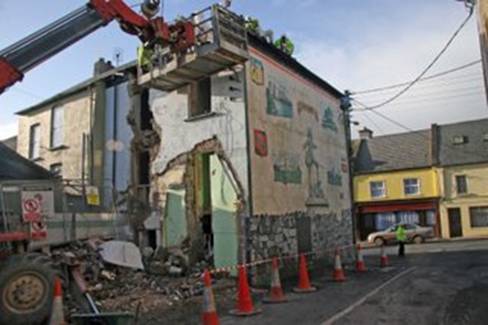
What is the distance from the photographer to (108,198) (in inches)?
704

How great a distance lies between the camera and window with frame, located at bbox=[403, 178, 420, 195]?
41250 mm

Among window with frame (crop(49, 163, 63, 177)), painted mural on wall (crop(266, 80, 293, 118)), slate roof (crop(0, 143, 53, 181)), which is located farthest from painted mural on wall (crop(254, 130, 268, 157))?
window with frame (crop(49, 163, 63, 177))

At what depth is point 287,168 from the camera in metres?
17.6

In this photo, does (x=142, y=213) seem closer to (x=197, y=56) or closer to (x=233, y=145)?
(x=233, y=145)

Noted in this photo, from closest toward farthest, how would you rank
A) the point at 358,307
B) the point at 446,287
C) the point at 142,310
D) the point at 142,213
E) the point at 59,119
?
Answer: the point at 358,307 → the point at 142,310 → the point at 446,287 → the point at 142,213 → the point at 59,119

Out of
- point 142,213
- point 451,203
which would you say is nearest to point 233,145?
point 142,213

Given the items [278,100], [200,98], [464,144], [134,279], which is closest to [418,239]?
[464,144]

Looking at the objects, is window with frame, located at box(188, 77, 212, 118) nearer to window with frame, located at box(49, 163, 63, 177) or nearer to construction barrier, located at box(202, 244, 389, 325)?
construction barrier, located at box(202, 244, 389, 325)

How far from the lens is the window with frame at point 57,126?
2201 cm

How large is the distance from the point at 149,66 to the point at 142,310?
8.29 metres

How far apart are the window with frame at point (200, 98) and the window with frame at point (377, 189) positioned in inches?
1116

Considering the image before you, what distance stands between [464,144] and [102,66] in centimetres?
3099

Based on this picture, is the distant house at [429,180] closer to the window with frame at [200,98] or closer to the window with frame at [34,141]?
the window with frame at [34,141]

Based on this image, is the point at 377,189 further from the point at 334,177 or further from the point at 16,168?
the point at 16,168
